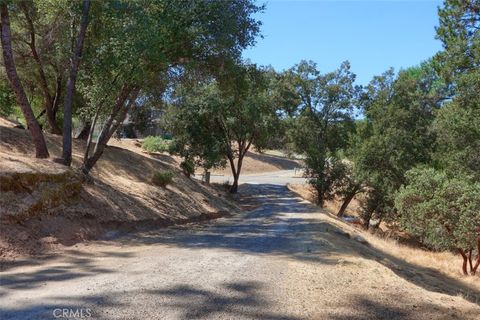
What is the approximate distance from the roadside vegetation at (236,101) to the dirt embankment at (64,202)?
96 centimetres

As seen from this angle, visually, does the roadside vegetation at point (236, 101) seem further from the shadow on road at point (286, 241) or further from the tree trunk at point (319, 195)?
the shadow on road at point (286, 241)

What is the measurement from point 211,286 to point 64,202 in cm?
607

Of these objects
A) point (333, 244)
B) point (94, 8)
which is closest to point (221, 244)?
point (333, 244)

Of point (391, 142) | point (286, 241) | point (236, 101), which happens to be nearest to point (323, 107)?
point (391, 142)

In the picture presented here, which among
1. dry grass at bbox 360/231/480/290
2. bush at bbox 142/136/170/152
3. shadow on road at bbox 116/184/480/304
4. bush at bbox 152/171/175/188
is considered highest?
bush at bbox 142/136/170/152

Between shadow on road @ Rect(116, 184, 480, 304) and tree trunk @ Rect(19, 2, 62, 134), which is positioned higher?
tree trunk @ Rect(19, 2, 62, 134)

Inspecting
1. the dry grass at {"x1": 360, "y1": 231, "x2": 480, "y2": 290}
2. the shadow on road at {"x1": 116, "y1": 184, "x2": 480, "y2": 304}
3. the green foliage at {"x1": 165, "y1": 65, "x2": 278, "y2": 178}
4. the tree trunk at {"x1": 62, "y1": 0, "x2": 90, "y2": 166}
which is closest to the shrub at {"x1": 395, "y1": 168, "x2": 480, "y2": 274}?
the dry grass at {"x1": 360, "y1": 231, "x2": 480, "y2": 290}

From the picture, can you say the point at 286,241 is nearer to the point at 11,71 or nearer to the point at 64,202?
the point at 64,202

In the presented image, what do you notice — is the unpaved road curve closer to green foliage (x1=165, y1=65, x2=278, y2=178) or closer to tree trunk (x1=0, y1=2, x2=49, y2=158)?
tree trunk (x1=0, y1=2, x2=49, y2=158)

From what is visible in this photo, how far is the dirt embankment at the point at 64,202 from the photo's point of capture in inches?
384

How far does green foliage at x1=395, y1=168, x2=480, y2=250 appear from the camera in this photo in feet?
63.0

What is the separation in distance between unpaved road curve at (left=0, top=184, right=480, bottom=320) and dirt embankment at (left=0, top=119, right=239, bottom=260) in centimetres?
78

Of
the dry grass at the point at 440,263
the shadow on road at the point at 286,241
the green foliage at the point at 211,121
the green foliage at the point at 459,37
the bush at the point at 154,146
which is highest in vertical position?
the green foliage at the point at 459,37

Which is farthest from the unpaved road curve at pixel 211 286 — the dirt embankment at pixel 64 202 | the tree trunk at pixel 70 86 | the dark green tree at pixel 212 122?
the dark green tree at pixel 212 122
